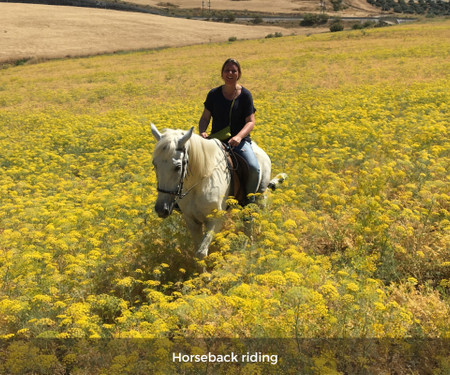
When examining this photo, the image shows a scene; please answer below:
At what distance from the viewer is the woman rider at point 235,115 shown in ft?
19.4

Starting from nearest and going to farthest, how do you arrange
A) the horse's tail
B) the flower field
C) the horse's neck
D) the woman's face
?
the flower field < the horse's neck < the woman's face < the horse's tail

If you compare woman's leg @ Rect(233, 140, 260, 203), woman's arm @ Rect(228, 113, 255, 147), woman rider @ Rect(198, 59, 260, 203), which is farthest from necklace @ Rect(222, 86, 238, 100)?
woman's leg @ Rect(233, 140, 260, 203)

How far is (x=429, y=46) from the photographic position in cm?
3180

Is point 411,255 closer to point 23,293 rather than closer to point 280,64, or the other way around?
point 23,293

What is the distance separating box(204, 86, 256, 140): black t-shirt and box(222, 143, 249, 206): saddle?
20.4 inches

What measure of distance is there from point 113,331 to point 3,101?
25.1 metres

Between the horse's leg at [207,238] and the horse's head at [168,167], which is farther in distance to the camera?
the horse's leg at [207,238]

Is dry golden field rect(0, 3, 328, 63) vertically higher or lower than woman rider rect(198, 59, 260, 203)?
higher

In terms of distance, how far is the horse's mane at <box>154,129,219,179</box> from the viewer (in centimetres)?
457

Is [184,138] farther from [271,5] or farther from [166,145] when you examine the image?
[271,5]

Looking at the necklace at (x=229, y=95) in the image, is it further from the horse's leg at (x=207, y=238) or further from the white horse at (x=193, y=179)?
the horse's leg at (x=207, y=238)

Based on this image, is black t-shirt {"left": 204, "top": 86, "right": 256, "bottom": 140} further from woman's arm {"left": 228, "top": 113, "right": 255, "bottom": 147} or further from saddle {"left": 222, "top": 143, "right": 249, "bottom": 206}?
saddle {"left": 222, "top": 143, "right": 249, "bottom": 206}

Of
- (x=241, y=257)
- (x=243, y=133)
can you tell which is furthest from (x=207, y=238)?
(x=243, y=133)

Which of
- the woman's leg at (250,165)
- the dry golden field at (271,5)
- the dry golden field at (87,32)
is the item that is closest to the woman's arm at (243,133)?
the woman's leg at (250,165)
